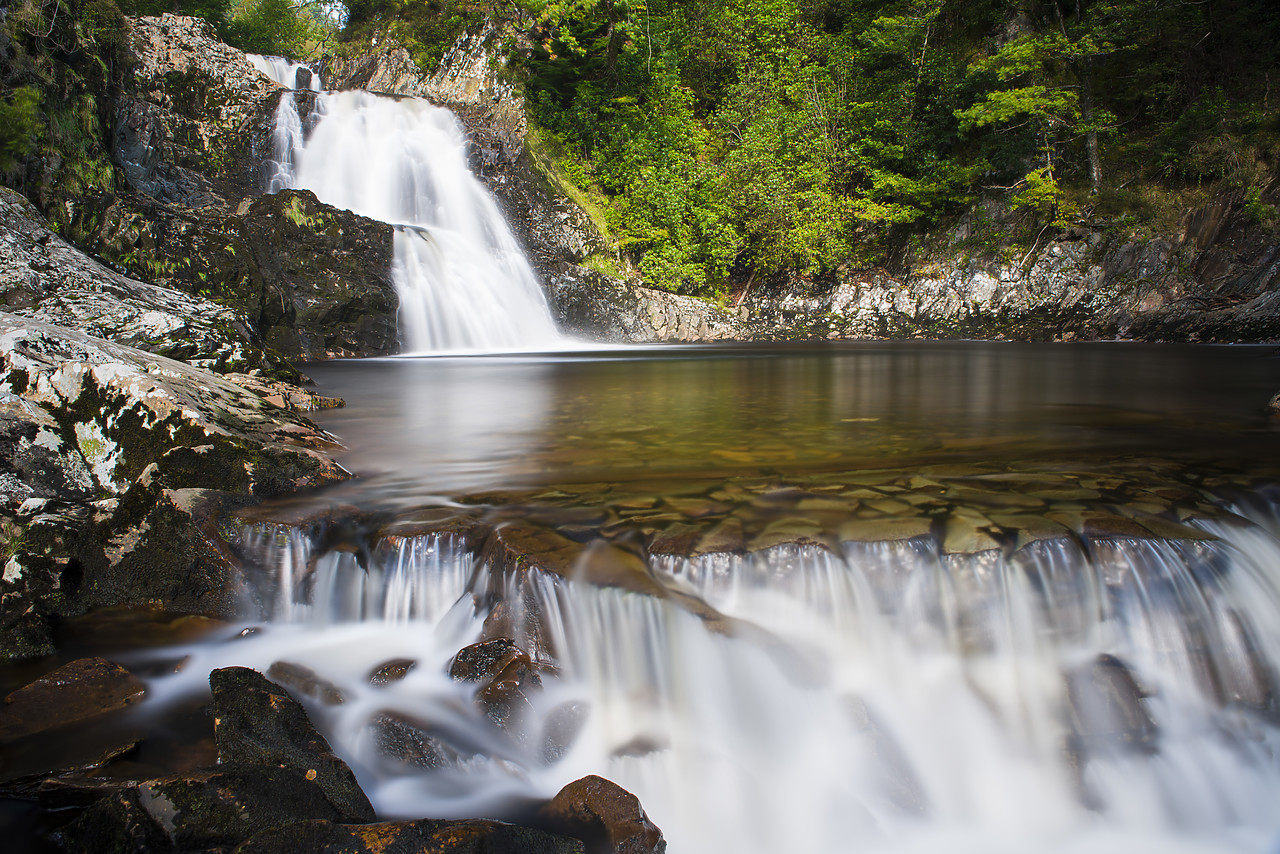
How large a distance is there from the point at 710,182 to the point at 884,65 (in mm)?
6421

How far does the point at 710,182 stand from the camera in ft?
57.9

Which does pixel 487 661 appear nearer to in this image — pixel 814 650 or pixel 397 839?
pixel 397 839

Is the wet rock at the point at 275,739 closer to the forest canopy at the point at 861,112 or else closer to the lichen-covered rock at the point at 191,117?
the lichen-covered rock at the point at 191,117

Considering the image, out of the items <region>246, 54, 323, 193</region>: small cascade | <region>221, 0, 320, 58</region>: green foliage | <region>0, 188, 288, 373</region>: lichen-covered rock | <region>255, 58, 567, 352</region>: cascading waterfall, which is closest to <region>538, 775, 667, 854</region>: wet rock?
<region>0, 188, 288, 373</region>: lichen-covered rock

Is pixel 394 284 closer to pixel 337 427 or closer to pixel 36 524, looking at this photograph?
pixel 337 427

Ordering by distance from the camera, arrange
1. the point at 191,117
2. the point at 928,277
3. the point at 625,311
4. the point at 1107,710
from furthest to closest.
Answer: the point at 928,277 < the point at 625,311 < the point at 191,117 < the point at 1107,710

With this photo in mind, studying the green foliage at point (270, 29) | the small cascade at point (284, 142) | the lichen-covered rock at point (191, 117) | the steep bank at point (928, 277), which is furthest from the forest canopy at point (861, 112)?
the green foliage at point (270, 29)

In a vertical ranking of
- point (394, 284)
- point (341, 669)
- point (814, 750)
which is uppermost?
point (394, 284)

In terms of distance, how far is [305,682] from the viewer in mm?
2529

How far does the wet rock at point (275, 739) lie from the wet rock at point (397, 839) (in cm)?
38

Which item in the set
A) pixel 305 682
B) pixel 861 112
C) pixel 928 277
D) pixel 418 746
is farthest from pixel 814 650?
pixel 861 112

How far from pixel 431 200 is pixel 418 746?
50.7ft

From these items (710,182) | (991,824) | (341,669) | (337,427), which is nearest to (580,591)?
(341,669)

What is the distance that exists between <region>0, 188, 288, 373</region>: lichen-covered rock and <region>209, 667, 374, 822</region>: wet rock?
15.7 ft
